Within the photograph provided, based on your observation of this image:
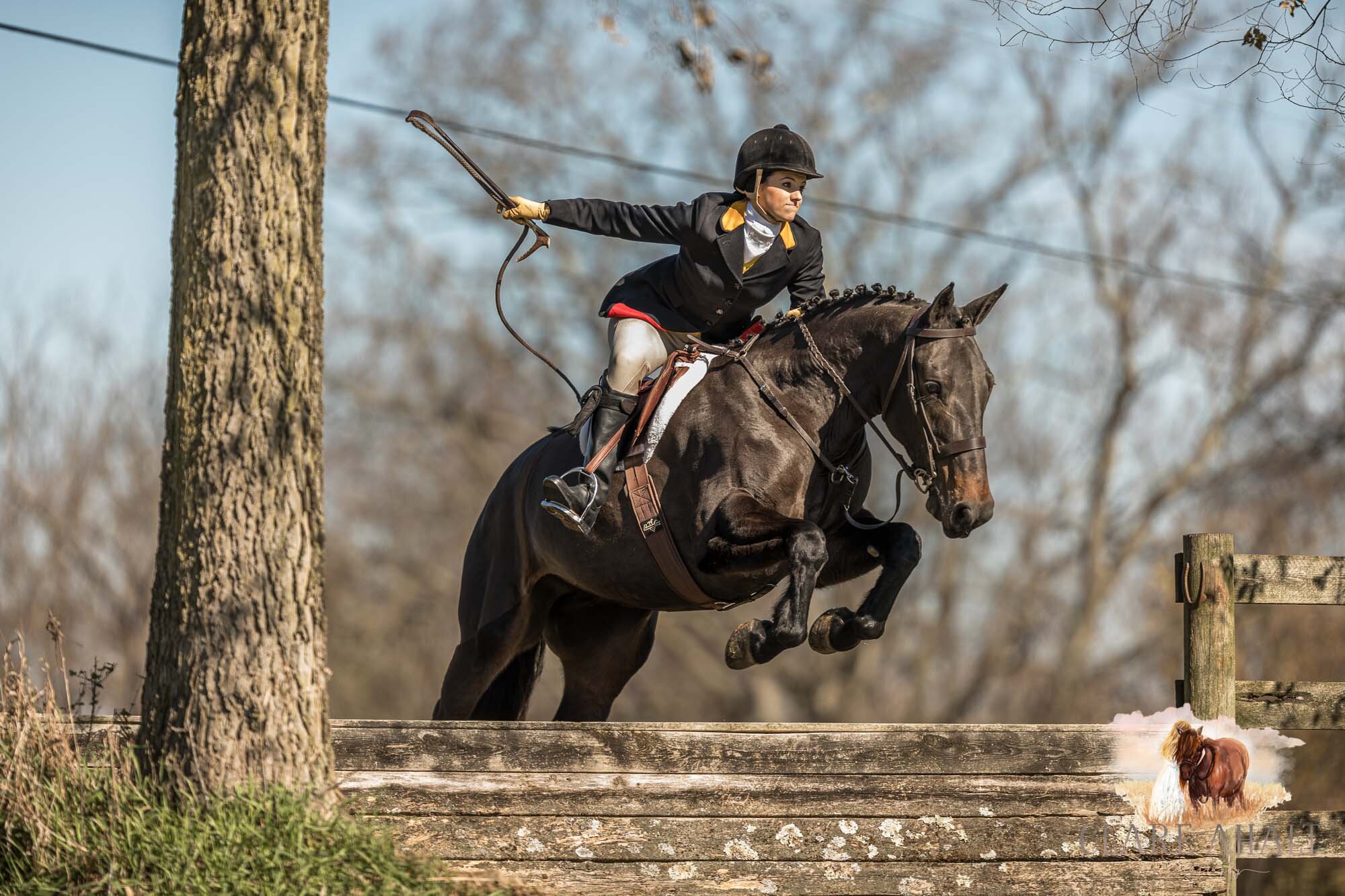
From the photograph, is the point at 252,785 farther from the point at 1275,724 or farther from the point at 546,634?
the point at 1275,724

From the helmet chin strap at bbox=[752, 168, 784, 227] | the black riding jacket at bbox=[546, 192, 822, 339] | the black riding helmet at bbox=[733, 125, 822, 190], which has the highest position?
the black riding helmet at bbox=[733, 125, 822, 190]

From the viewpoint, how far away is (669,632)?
2319 cm

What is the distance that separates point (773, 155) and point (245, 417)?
2.74 m

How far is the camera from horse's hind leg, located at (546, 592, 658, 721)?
6938 mm

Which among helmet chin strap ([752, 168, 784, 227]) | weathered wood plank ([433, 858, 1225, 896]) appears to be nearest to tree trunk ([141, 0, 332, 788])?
weathered wood plank ([433, 858, 1225, 896])

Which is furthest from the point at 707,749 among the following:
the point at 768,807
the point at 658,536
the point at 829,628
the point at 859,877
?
the point at 658,536

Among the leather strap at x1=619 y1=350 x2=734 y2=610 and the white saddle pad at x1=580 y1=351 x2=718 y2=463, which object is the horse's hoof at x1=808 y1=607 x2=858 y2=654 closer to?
the leather strap at x1=619 y1=350 x2=734 y2=610

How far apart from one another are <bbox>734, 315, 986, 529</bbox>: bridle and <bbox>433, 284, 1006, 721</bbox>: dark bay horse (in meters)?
0.01

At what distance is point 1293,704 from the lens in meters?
5.39

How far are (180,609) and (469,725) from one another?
1.01 metres

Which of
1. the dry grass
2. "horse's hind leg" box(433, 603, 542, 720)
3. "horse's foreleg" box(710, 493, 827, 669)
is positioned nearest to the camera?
the dry grass

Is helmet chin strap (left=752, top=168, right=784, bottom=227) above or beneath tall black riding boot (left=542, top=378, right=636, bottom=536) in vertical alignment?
above

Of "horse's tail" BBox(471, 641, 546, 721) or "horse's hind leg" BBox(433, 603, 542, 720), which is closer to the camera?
"horse's hind leg" BBox(433, 603, 542, 720)

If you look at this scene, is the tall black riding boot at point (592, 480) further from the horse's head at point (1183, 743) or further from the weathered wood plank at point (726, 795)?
the horse's head at point (1183, 743)
